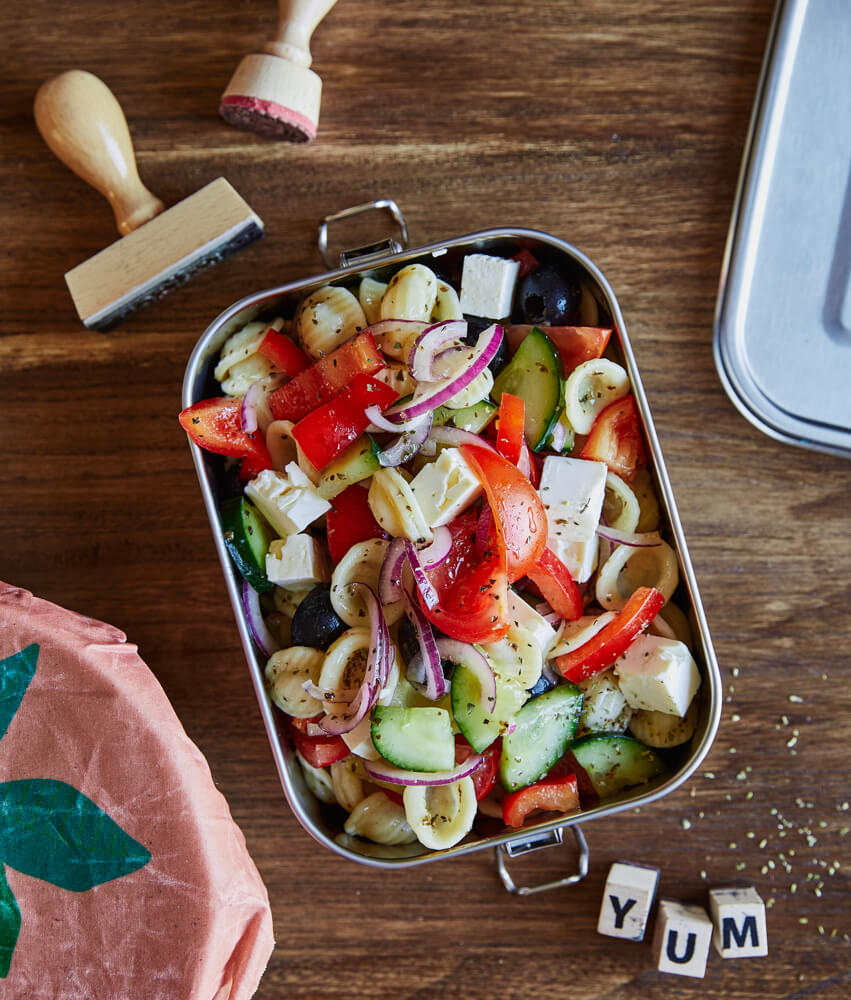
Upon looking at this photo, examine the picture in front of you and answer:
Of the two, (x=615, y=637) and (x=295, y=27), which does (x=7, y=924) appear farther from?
(x=295, y=27)

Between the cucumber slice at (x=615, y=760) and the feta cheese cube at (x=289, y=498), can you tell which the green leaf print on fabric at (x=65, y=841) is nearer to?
the feta cheese cube at (x=289, y=498)

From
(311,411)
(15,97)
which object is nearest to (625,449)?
(311,411)

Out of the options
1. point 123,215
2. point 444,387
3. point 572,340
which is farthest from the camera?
point 123,215

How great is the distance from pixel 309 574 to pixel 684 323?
794 mm

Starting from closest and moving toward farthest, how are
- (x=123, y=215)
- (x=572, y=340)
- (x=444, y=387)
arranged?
(x=444, y=387) < (x=572, y=340) < (x=123, y=215)

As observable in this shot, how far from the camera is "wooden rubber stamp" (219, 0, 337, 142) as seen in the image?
1.25 m

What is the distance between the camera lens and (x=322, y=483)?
1177 millimetres

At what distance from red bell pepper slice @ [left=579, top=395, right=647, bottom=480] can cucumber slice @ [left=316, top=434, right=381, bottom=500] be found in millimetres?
346

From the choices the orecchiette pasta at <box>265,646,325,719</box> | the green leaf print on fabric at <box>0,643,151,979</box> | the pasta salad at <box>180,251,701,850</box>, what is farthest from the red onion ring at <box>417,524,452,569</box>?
the green leaf print on fabric at <box>0,643,151,979</box>

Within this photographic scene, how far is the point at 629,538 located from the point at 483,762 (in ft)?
1.42

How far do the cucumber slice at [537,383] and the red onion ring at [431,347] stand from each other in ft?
0.39

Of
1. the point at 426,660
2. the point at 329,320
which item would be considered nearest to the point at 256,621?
the point at 426,660

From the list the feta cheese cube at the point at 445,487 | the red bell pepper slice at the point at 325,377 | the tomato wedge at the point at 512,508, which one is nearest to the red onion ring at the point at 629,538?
the tomato wedge at the point at 512,508

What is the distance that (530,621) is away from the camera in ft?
3.87
